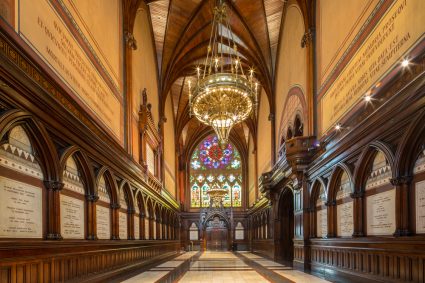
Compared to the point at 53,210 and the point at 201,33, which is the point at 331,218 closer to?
the point at 53,210

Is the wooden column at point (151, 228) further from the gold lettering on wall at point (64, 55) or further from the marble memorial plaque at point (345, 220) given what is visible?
the marble memorial plaque at point (345, 220)

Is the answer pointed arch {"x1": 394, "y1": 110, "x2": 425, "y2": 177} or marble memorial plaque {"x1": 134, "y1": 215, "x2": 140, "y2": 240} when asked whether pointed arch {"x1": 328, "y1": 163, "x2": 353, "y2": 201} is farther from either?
marble memorial plaque {"x1": 134, "y1": 215, "x2": 140, "y2": 240}

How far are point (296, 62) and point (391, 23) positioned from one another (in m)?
7.17

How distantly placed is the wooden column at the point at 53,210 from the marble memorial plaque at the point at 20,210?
19cm

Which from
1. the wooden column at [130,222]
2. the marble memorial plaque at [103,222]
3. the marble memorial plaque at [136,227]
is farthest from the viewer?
the marble memorial plaque at [136,227]

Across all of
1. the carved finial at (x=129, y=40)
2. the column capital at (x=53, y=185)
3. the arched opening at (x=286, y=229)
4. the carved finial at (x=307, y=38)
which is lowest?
the arched opening at (x=286, y=229)

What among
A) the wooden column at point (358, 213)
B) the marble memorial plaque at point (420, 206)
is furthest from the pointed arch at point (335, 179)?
the marble memorial plaque at point (420, 206)

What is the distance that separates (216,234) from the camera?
32656mm

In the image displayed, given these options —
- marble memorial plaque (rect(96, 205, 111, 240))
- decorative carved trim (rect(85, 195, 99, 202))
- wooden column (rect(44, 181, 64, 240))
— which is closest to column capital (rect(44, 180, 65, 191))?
wooden column (rect(44, 181, 64, 240))

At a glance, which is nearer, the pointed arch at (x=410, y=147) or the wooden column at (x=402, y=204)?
the pointed arch at (x=410, y=147)

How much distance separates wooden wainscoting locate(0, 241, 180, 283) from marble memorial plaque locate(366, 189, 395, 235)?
17.7 feet

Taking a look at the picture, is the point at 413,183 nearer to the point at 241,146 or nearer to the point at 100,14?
the point at 100,14

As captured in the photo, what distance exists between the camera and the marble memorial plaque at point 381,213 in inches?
256

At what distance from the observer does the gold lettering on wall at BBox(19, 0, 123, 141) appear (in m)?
6.12
